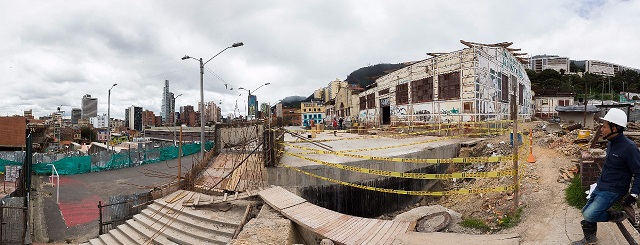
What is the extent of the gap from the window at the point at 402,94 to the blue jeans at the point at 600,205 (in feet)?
70.0

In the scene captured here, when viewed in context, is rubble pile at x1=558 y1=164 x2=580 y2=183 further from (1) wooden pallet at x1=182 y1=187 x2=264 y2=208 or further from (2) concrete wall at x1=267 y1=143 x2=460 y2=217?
(1) wooden pallet at x1=182 y1=187 x2=264 y2=208

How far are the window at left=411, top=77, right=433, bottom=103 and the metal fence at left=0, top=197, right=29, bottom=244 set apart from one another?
21812 millimetres

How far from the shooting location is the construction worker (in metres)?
3.62

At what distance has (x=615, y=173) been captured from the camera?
376 centimetres

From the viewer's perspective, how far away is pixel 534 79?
74.8 metres

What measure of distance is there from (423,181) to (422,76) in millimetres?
12150

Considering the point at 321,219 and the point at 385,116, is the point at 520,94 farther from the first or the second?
the point at 321,219

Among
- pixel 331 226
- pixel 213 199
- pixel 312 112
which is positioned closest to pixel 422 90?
pixel 213 199

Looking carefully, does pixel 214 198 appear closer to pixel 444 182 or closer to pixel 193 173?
pixel 193 173

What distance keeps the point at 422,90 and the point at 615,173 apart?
19.8 m

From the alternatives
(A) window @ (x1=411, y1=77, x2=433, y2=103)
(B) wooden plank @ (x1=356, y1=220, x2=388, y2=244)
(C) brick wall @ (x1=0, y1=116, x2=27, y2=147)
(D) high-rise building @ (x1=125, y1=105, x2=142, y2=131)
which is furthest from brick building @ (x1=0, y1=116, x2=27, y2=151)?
(D) high-rise building @ (x1=125, y1=105, x2=142, y2=131)

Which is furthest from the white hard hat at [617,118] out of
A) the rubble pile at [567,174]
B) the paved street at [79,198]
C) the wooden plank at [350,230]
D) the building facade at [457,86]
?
the building facade at [457,86]

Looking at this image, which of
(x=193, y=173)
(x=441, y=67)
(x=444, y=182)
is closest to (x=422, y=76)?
(x=441, y=67)

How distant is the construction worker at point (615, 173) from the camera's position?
362 cm
